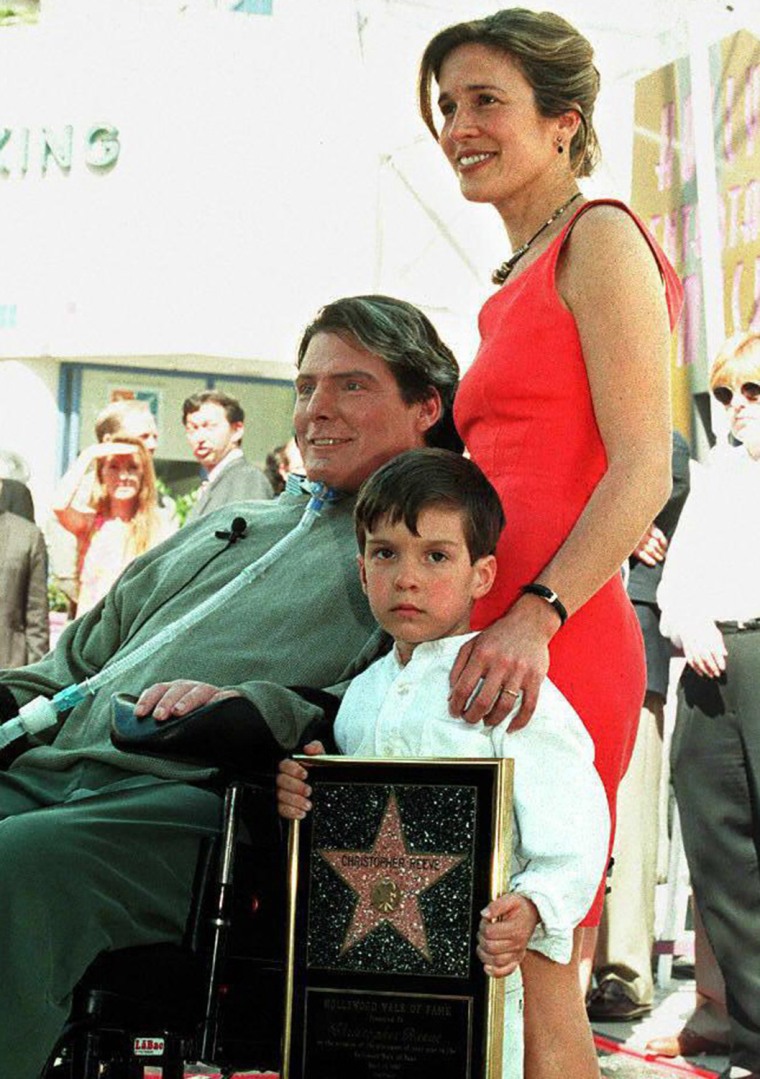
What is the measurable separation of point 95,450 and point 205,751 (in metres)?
5.75

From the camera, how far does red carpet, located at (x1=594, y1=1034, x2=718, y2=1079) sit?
4844mm

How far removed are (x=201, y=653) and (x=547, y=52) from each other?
3.86 ft

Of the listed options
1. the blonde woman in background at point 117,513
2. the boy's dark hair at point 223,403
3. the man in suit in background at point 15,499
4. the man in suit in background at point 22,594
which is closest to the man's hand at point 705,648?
the blonde woman in background at point 117,513

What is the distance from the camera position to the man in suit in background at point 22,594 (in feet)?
27.4

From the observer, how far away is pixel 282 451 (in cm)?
929

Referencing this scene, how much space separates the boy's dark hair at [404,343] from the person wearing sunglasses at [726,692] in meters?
1.95

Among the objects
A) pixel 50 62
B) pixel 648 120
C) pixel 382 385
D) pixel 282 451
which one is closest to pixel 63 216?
pixel 50 62

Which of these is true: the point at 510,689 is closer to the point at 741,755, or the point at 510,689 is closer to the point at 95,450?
the point at 741,755

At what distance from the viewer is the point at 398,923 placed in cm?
240

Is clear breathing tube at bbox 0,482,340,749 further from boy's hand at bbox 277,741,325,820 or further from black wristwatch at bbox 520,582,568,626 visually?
black wristwatch at bbox 520,582,568,626

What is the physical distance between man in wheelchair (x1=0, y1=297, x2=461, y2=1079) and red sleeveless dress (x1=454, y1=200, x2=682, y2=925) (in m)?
0.41

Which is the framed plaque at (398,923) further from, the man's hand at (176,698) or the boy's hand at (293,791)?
the man's hand at (176,698)

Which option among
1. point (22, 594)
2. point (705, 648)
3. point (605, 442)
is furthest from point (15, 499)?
point (605, 442)

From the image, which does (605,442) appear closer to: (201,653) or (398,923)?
(398,923)
